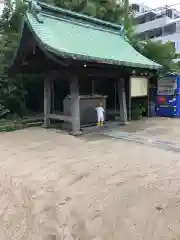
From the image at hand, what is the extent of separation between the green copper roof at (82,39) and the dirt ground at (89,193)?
2.49m

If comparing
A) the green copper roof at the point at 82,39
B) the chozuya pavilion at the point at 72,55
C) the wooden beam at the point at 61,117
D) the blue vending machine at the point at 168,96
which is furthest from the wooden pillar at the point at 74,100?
the blue vending machine at the point at 168,96

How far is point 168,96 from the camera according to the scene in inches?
439

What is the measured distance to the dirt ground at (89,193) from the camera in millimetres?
2693

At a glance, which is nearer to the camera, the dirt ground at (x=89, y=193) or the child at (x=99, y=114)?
the dirt ground at (x=89, y=193)

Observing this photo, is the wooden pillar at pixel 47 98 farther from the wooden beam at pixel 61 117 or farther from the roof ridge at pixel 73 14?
the roof ridge at pixel 73 14

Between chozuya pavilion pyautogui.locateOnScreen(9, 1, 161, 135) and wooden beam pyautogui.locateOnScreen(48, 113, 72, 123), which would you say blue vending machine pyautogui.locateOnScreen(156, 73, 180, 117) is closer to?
chozuya pavilion pyautogui.locateOnScreen(9, 1, 161, 135)

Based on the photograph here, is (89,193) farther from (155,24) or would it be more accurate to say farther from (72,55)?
(155,24)

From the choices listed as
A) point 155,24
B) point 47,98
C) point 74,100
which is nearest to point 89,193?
point 74,100

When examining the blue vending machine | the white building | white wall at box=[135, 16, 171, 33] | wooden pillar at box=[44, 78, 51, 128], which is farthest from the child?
white wall at box=[135, 16, 171, 33]

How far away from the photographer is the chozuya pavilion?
664 centimetres

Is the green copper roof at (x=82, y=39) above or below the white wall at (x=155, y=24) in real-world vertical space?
below

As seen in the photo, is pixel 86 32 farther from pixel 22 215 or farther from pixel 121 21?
pixel 22 215

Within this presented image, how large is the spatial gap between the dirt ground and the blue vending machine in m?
5.85

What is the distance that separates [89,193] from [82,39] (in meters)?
5.65
